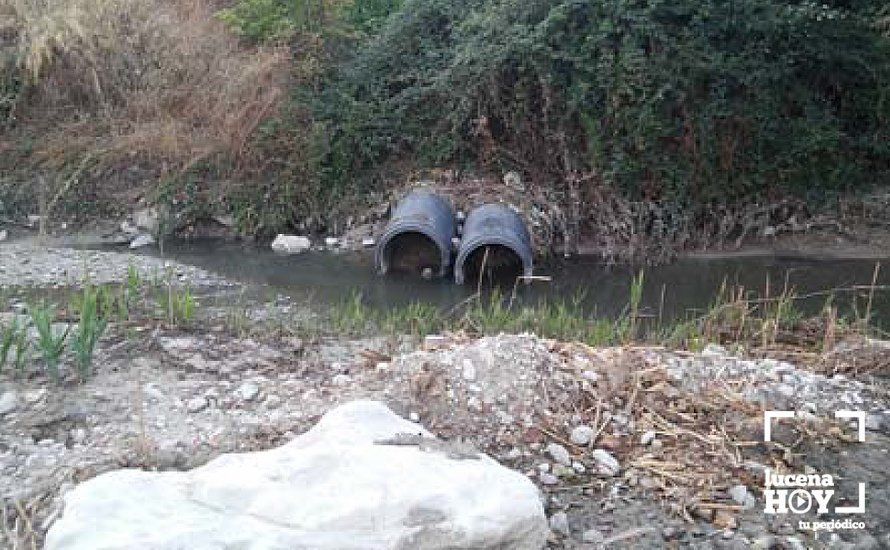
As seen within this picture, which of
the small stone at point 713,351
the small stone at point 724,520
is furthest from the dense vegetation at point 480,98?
the small stone at point 724,520

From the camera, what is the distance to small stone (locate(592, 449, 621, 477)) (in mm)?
3531

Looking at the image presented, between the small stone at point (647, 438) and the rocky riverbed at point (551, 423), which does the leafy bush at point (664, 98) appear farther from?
the small stone at point (647, 438)

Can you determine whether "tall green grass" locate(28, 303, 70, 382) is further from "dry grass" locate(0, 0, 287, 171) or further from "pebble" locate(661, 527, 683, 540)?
"dry grass" locate(0, 0, 287, 171)

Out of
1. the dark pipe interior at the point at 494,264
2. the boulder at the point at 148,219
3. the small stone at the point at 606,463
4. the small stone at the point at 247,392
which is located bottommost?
the small stone at the point at 606,463

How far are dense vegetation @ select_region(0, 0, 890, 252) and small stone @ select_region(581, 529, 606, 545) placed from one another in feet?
17.4

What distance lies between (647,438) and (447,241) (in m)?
4.05

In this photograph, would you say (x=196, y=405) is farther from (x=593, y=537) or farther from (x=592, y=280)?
(x=592, y=280)

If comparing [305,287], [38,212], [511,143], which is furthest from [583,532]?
[38,212]

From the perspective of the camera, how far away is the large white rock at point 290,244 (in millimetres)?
8438

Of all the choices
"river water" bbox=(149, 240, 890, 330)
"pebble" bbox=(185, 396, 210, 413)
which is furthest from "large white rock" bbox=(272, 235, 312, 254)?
"pebble" bbox=(185, 396, 210, 413)

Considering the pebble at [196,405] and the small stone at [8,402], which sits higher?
the pebble at [196,405]

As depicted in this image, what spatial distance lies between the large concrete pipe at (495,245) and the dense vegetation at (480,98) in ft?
2.71

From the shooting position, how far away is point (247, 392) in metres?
4.04

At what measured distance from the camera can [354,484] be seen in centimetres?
284
